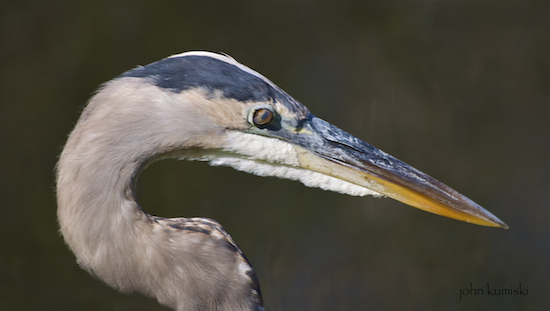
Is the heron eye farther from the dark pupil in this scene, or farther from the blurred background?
the blurred background

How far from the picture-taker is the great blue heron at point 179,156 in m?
0.83

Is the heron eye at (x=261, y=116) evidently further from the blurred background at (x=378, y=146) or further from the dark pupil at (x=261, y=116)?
the blurred background at (x=378, y=146)

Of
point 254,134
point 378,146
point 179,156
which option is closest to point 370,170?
point 254,134

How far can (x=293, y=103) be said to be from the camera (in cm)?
94

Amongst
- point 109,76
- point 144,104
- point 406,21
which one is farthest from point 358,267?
point 144,104

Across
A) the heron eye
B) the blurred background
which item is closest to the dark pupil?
the heron eye

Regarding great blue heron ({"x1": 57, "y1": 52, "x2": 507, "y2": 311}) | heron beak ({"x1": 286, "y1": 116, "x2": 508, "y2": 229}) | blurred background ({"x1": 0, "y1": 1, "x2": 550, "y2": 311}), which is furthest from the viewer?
blurred background ({"x1": 0, "y1": 1, "x2": 550, "y2": 311})

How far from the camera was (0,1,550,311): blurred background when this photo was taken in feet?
8.37

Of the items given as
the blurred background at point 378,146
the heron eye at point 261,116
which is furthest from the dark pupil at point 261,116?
the blurred background at point 378,146

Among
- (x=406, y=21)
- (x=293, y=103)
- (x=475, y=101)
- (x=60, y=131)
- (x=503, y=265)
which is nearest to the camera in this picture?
(x=293, y=103)

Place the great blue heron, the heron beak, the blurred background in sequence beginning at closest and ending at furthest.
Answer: the great blue heron → the heron beak → the blurred background

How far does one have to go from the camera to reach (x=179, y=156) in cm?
93

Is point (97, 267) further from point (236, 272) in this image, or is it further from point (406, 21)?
point (406, 21)

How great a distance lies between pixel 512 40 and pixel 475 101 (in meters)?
0.47
